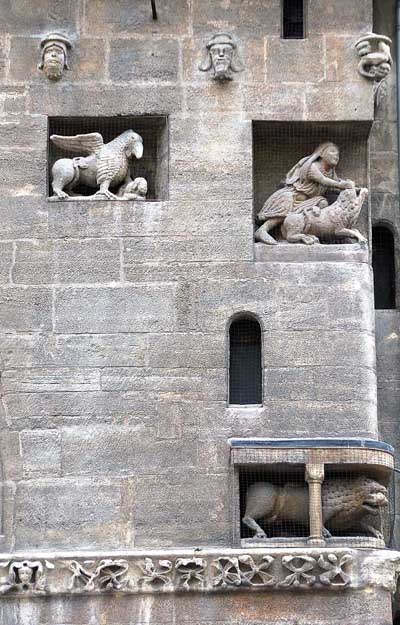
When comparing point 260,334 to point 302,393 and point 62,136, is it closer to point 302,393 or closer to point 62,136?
point 302,393

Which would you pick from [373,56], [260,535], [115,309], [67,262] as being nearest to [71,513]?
[260,535]

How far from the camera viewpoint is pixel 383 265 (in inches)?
767

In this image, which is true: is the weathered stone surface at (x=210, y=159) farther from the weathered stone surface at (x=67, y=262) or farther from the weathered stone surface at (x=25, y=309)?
the weathered stone surface at (x=25, y=309)

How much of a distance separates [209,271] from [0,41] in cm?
317

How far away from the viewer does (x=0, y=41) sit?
19000 mm

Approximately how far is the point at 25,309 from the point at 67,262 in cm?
61

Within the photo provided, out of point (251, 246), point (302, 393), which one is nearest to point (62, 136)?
point (251, 246)

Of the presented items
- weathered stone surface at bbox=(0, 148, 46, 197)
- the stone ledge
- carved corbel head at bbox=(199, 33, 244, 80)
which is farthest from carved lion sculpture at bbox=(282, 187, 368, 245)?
the stone ledge

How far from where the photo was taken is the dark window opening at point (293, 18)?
19.2 meters

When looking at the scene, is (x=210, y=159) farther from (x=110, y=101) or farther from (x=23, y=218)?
→ (x=23, y=218)

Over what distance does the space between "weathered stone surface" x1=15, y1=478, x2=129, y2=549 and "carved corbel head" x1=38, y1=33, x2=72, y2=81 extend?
13.2 ft

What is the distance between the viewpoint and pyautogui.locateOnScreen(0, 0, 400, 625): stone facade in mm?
17312

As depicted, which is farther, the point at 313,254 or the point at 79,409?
the point at 313,254

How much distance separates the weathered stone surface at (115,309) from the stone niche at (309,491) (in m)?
1.43
